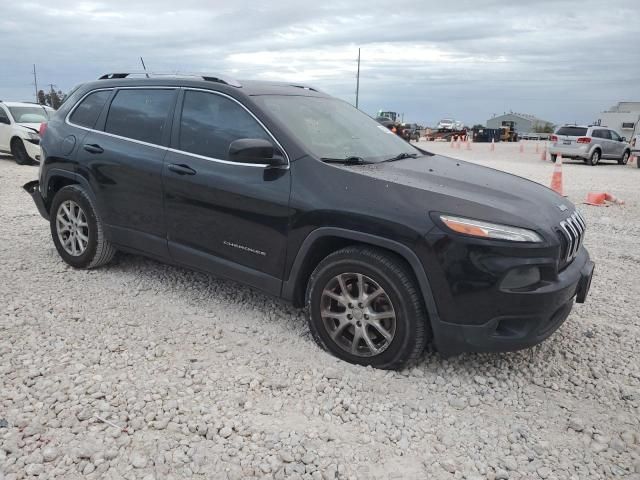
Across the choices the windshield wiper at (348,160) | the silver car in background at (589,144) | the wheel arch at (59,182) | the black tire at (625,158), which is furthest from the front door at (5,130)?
the black tire at (625,158)

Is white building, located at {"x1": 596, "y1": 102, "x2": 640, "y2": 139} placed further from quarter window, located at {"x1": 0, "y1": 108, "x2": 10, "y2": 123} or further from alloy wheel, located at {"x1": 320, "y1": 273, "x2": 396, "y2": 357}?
alloy wheel, located at {"x1": 320, "y1": 273, "x2": 396, "y2": 357}

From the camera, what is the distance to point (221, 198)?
3.75m

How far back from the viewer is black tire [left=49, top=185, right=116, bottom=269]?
466 centimetres

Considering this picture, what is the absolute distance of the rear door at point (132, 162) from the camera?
13.7ft

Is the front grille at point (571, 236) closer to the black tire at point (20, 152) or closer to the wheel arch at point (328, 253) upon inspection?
the wheel arch at point (328, 253)

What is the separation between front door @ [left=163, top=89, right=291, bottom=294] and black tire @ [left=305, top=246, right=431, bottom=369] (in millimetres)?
372

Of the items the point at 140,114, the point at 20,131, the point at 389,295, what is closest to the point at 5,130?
the point at 20,131

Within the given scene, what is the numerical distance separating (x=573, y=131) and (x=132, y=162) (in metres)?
20.5

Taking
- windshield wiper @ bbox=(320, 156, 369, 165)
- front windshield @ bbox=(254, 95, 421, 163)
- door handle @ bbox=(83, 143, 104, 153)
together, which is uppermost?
front windshield @ bbox=(254, 95, 421, 163)

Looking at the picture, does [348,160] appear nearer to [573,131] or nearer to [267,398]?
[267,398]

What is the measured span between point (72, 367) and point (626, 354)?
363 cm

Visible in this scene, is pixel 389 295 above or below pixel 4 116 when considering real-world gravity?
below

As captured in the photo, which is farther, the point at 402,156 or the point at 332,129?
the point at 402,156

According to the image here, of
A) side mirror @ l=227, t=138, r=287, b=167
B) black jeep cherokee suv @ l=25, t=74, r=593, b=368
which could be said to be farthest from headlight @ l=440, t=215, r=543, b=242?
side mirror @ l=227, t=138, r=287, b=167
